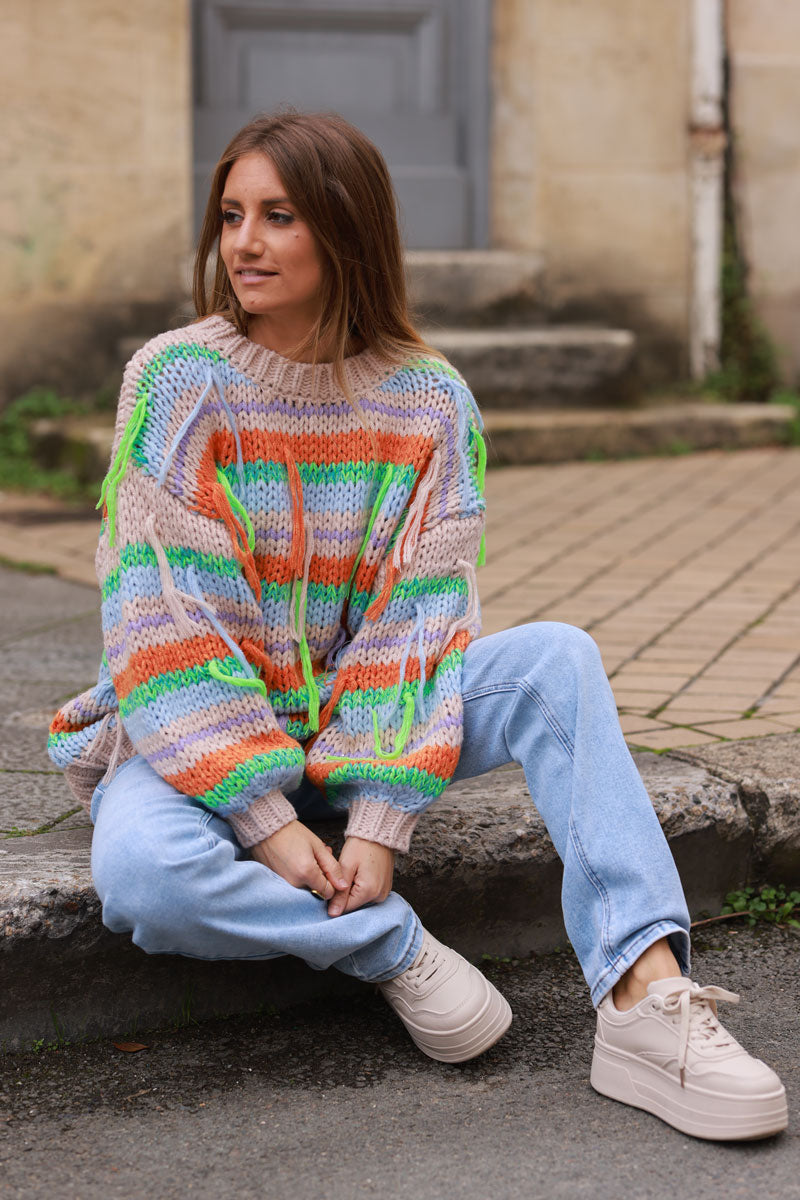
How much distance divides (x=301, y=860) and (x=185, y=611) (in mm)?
369

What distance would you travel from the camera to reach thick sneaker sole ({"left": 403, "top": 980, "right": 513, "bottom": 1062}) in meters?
2.03

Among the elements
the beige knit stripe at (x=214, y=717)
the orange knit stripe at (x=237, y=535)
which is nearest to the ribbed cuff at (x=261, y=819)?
the beige knit stripe at (x=214, y=717)

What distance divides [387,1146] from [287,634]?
73 cm

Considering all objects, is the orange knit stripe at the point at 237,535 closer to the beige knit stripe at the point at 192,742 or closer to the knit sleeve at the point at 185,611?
the knit sleeve at the point at 185,611

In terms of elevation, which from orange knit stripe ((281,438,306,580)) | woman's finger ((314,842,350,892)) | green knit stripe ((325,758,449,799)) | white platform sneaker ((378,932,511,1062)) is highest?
orange knit stripe ((281,438,306,580))

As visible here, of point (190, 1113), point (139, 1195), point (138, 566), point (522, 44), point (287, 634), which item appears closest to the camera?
point (139, 1195)

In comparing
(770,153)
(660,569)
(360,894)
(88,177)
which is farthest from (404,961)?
(770,153)

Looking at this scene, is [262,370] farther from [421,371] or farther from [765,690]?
[765,690]

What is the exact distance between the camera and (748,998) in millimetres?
2254

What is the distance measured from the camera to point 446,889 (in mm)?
2326

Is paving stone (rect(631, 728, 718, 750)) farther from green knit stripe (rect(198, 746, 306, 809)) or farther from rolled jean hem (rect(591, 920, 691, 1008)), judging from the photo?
green knit stripe (rect(198, 746, 306, 809))

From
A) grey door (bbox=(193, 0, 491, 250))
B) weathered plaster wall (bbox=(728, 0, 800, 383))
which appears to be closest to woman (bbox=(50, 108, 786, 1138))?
grey door (bbox=(193, 0, 491, 250))

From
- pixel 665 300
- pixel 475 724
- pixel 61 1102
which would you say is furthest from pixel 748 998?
pixel 665 300

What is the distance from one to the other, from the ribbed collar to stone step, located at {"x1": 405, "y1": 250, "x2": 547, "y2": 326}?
4.23 metres
